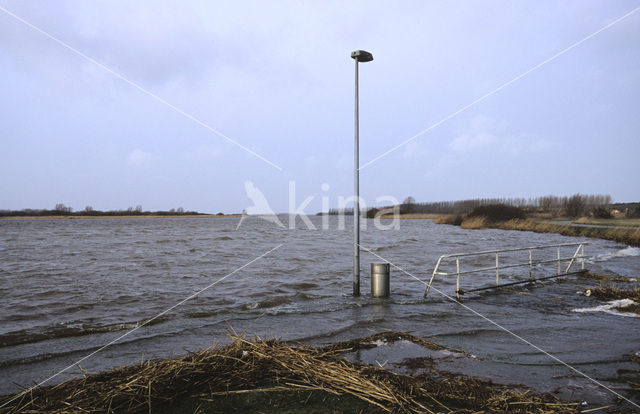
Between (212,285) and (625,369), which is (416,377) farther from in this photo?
(212,285)

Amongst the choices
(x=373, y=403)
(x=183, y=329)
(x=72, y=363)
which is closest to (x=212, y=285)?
(x=183, y=329)

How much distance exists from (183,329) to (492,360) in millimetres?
6615

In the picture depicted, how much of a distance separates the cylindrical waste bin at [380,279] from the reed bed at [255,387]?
711cm

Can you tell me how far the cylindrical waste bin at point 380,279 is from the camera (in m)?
12.2

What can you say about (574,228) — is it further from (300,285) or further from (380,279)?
(380,279)

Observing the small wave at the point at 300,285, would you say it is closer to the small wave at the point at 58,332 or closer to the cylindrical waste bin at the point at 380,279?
the cylindrical waste bin at the point at 380,279

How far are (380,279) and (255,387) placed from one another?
833 centimetres

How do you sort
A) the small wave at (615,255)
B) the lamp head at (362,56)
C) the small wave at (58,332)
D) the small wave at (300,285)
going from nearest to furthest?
the small wave at (58,332) → the lamp head at (362,56) → the small wave at (300,285) → the small wave at (615,255)

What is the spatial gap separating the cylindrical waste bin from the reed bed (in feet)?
23.3

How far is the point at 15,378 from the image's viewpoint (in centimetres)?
655

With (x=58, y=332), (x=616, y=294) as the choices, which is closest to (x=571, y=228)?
(x=616, y=294)

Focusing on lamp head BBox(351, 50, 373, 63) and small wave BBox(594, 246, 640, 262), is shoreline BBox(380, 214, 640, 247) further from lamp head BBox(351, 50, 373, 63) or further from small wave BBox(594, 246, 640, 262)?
lamp head BBox(351, 50, 373, 63)

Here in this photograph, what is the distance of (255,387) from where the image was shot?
14.4 feet

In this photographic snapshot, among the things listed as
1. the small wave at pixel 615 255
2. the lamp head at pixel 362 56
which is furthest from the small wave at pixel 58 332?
the small wave at pixel 615 255
